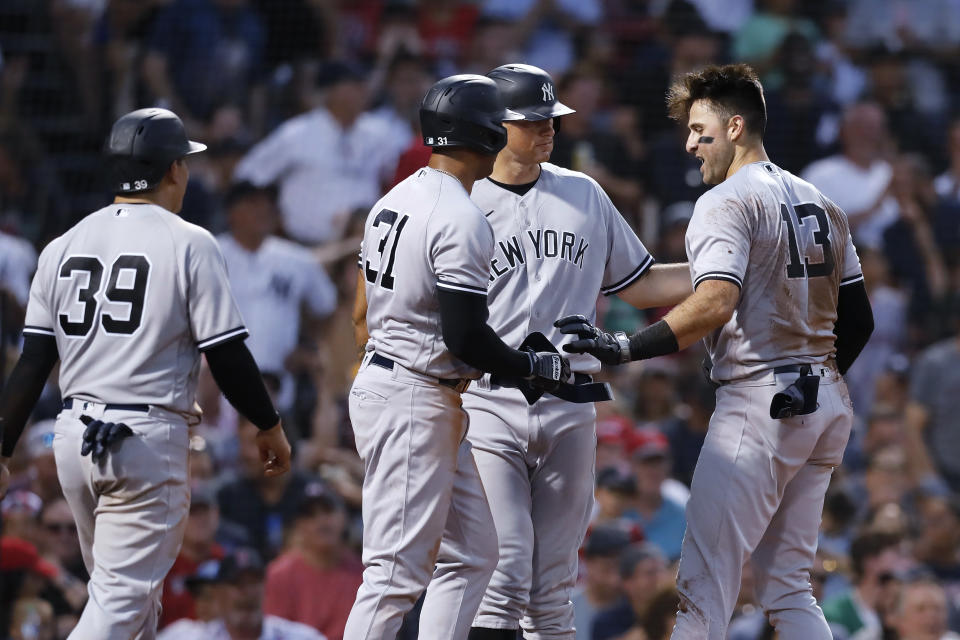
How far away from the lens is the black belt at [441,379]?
4332 millimetres

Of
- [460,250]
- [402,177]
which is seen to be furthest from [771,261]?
[402,177]

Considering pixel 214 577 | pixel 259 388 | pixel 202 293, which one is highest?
pixel 202 293

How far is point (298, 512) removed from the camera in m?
7.34

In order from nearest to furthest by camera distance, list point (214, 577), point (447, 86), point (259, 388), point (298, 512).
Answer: point (447, 86) → point (259, 388) → point (214, 577) → point (298, 512)

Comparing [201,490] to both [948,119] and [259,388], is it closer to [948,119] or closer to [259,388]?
[259,388]

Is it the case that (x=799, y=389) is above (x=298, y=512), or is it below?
above

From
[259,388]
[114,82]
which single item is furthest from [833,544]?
[114,82]

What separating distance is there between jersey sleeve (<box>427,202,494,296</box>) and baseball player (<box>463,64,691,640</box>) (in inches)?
20.8

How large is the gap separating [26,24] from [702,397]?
18.9 feet

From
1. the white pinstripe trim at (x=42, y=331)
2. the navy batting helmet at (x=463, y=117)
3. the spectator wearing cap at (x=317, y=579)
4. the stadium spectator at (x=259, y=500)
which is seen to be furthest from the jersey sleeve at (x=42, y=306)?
the stadium spectator at (x=259, y=500)

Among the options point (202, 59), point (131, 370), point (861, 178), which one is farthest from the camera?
point (202, 59)

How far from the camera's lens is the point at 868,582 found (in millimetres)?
7441

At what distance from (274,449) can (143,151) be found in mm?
1054

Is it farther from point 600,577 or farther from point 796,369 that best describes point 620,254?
point 600,577
